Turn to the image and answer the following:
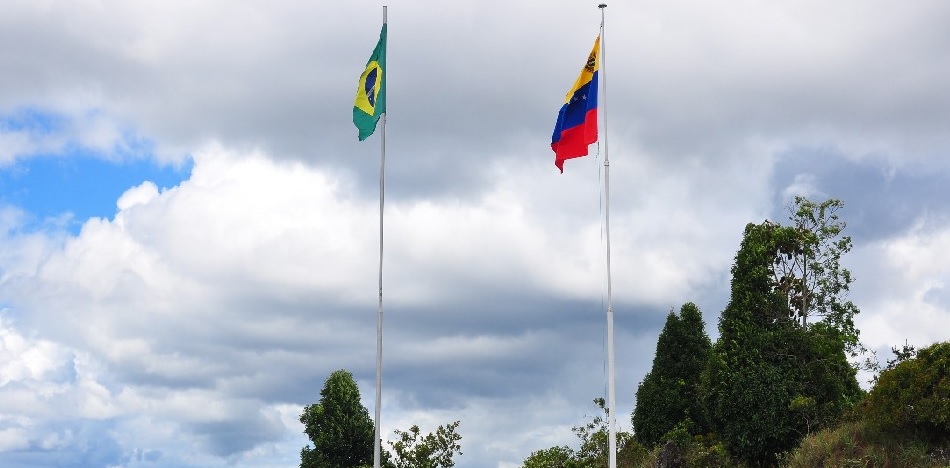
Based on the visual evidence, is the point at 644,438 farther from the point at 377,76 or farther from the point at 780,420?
the point at 377,76

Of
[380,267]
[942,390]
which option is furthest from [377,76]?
[942,390]

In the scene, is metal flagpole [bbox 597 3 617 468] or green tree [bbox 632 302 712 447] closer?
metal flagpole [bbox 597 3 617 468]

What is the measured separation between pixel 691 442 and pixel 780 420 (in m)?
7.39

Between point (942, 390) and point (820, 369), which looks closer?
point (942, 390)

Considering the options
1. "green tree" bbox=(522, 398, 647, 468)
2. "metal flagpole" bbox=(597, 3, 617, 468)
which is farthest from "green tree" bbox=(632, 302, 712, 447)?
"metal flagpole" bbox=(597, 3, 617, 468)

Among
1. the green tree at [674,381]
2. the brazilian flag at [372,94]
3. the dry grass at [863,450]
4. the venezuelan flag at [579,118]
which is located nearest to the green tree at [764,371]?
the dry grass at [863,450]

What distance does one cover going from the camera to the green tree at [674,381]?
176 feet

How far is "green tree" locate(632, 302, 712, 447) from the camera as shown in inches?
2110

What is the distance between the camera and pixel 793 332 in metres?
42.3

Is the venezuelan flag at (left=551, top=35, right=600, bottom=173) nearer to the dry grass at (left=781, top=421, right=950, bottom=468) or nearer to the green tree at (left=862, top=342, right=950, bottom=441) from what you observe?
the green tree at (left=862, top=342, right=950, bottom=441)

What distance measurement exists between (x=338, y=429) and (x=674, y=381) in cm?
2100

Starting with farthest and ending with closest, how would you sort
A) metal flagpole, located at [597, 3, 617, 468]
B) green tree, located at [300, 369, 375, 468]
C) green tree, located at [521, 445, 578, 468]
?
green tree, located at [300, 369, 375, 468]
green tree, located at [521, 445, 578, 468]
metal flagpole, located at [597, 3, 617, 468]

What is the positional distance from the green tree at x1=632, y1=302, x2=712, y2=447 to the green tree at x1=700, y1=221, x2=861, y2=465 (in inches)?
368

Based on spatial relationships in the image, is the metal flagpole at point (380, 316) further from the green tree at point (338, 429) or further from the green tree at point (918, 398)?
the green tree at point (338, 429)
